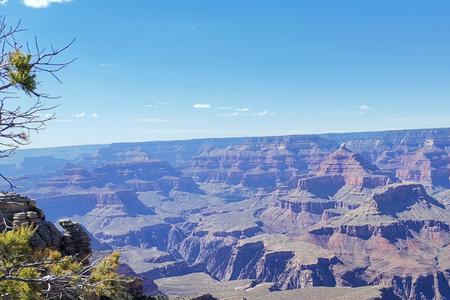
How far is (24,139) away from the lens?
1196 centimetres

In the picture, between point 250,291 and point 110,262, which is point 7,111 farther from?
point 250,291

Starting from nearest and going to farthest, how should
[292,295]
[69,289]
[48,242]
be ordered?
1. [69,289]
2. [48,242]
3. [292,295]

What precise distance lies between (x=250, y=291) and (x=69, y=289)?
194744 millimetres

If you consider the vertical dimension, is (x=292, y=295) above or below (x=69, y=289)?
below

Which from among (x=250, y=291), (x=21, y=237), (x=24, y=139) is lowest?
(x=250, y=291)

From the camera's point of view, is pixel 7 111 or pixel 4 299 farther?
pixel 4 299

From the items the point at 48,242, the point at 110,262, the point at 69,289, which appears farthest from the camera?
the point at 48,242

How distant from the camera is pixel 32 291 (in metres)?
13.1

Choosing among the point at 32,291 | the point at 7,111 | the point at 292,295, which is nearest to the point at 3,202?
the point at 32,291

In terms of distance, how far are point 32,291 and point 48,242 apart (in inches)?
690

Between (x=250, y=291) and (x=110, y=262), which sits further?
(x=250, y=291)

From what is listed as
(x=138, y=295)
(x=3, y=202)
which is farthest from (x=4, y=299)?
(x=138, y=295)

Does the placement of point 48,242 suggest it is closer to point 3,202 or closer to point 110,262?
point 3,202

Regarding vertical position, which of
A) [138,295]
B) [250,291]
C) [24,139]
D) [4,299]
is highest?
[24,139]
